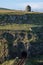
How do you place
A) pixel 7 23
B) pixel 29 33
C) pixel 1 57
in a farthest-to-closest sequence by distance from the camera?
pixel 7 23, pixel 29 33, pixel 1 57

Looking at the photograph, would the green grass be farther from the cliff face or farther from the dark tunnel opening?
the dark tunnel opening

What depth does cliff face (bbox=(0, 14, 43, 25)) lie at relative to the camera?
6571 centimetres

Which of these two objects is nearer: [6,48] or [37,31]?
[6,48]

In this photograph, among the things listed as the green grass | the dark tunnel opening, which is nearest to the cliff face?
the green grass

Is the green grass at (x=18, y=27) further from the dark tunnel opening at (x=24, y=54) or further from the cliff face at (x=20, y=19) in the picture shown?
the dark tunnel opening at (x=24, y=54)

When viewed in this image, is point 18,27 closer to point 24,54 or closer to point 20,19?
point 20,19

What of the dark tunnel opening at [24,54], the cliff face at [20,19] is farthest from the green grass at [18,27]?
the dark tunnel opening at [24,54]

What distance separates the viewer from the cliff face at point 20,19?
216ft

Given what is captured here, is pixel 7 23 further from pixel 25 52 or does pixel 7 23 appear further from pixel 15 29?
pixel 25 52

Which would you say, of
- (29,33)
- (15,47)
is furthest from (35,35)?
(15,47)

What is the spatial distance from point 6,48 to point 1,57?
2.28 metres

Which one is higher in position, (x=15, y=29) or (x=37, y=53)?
(x=15, y=29)

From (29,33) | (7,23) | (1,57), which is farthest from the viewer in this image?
(7,23)

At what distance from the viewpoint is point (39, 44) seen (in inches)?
2297
